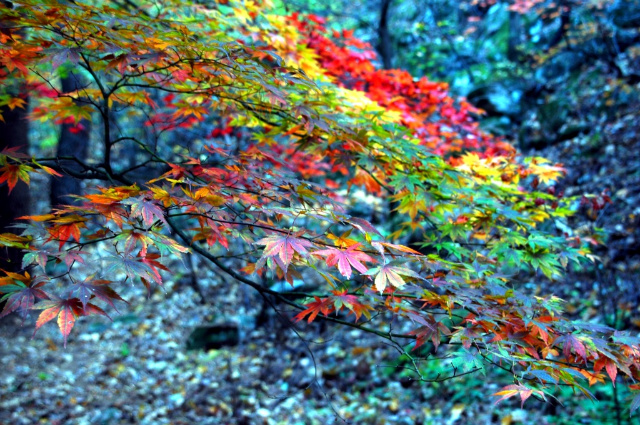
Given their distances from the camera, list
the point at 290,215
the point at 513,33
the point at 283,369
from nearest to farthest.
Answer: the point at 290,215 < the point at 283,369 < the point at 513,33

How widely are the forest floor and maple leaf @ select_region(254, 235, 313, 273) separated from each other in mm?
2222

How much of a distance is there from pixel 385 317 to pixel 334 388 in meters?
1.36

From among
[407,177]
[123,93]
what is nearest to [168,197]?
[407,177]

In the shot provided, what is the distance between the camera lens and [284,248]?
147cm

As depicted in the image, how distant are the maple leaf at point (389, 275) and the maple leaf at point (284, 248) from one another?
0.80 feet

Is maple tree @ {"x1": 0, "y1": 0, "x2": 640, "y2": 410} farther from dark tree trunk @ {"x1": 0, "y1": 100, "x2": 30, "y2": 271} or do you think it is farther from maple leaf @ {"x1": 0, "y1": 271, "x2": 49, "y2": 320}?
dark tree trunk @ {"x1": 0, "y1": 100, "x2": 30, "y2": 271}

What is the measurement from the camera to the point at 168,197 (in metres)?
1.63

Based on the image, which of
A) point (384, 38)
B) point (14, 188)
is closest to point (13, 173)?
point (14, 188)

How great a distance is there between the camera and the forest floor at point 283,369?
413 centimetres

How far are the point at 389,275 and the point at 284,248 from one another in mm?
379

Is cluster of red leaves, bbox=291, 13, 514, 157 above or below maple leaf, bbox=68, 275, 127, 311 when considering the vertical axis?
above

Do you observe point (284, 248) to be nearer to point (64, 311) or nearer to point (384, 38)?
point (64, 311)

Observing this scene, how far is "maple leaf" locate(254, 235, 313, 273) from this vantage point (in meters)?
1.44

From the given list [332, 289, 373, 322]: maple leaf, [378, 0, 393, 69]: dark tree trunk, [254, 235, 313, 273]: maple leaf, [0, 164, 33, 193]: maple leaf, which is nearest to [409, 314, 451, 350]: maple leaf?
[332, 289, 373, 322]: maple leaf
